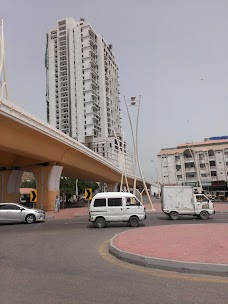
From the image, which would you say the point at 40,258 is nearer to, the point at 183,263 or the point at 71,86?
the point at 183,263

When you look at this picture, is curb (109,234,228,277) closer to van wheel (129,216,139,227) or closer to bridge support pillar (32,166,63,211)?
van wheel (129,216,139,227)

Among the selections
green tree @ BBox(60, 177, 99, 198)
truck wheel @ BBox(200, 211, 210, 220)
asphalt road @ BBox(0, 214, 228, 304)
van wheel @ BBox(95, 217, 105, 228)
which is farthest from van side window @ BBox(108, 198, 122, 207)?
green tree @ BBox(60, 177, 99, 198)

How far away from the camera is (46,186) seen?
3506 cm

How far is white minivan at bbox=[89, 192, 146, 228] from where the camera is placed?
17656 mm

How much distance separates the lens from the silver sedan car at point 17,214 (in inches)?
851

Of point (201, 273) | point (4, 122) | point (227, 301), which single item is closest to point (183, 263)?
point (201, 273)

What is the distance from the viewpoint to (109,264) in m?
8.23

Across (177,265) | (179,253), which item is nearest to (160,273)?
(177,265)

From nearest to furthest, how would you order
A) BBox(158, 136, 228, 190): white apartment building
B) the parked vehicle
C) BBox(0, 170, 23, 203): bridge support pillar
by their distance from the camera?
1. the parked vehicle
2. BBox(0, 170, 23, 203): bridge support pillar
3. BBox(158, 136, 228, 190): white apartment building

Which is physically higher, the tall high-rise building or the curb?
the tall high-rise building

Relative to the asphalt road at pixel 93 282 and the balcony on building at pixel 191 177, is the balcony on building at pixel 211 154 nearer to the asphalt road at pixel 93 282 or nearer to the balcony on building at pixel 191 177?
the balcony on building at pixel 191 177

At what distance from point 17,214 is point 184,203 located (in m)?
12.9

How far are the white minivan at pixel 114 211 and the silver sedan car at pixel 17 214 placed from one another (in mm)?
6597

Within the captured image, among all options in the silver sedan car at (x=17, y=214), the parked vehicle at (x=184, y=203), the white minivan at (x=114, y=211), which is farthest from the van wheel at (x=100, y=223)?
the silver sedan car at (x=17, y=214)
